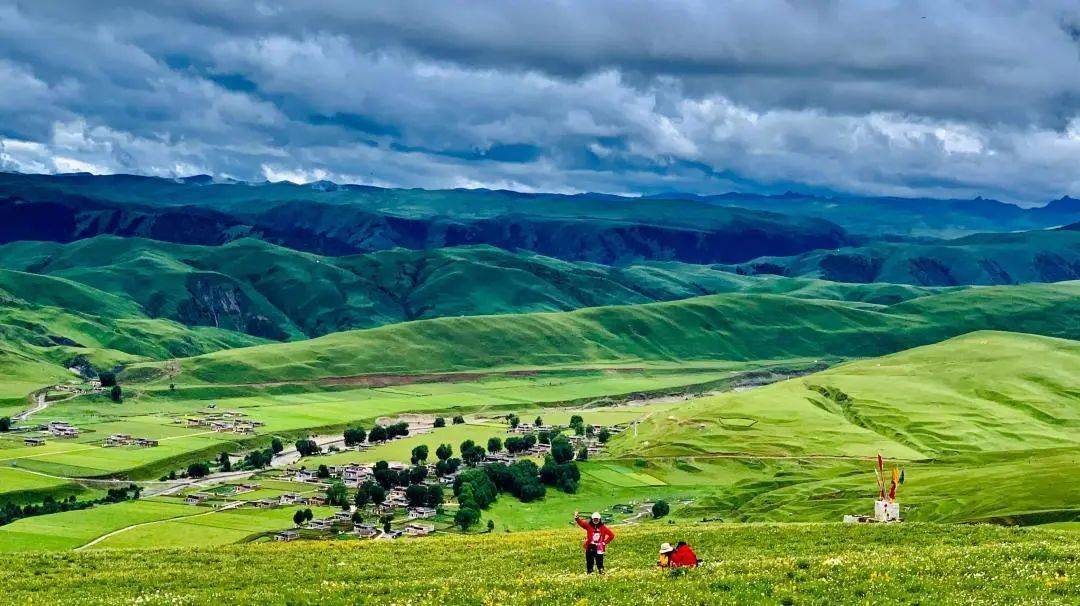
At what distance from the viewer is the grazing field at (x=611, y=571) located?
3825 centimetres

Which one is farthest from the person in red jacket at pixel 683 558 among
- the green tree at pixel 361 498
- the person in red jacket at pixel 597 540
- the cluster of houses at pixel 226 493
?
the cluster of houses at pixel 226 493

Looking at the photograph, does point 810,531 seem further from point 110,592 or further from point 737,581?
point 110,592

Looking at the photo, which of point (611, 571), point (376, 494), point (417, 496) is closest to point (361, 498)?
point (376, 494)

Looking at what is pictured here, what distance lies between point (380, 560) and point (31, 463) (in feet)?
554

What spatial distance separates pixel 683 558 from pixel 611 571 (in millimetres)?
3272

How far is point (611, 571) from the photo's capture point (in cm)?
4584

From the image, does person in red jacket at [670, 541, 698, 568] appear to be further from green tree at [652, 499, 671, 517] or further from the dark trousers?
green tree at [652, 499, 671, 517]

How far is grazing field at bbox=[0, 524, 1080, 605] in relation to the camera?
3825 cm

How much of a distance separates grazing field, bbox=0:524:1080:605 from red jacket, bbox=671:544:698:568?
67cm

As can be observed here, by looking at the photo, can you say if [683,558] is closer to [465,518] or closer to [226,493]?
[465,518]

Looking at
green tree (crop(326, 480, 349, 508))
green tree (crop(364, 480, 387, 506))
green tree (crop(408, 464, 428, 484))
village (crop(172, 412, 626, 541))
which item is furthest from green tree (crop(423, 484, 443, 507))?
green tree (crop(408, 464, 428, 484))

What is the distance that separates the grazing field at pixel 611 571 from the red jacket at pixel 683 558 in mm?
669

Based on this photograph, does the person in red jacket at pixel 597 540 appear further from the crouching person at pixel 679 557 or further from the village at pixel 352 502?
the village at pixel 352 502

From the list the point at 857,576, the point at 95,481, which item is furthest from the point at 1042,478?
the point at 95,481
